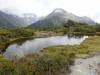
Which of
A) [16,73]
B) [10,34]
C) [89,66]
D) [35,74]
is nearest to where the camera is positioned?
[16,73]

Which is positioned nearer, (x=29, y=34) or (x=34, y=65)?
(x=34, y=65)

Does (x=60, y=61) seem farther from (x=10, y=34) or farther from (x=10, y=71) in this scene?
(x=10, y=34)

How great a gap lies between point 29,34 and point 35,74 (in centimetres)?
14265

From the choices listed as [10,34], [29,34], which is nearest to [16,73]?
[10,34]

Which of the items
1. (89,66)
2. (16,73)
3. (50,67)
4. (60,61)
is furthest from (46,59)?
(89,66)

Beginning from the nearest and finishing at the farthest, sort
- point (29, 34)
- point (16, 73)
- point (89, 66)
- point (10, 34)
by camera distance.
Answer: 1. point (16, 73)
2. point (89, 66)
3. point (10, 34)
4. point (29, 34)

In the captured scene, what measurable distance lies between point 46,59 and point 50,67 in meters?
1.53

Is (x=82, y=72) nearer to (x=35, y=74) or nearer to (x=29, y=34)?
(x=35, y=74)

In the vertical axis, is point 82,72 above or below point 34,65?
below

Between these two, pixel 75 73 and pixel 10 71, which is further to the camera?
pixel 75 73

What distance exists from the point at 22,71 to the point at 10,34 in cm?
12882

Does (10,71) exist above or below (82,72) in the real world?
above

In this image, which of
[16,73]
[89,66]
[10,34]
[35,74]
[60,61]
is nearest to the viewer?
[16,73]

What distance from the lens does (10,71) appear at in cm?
3297
